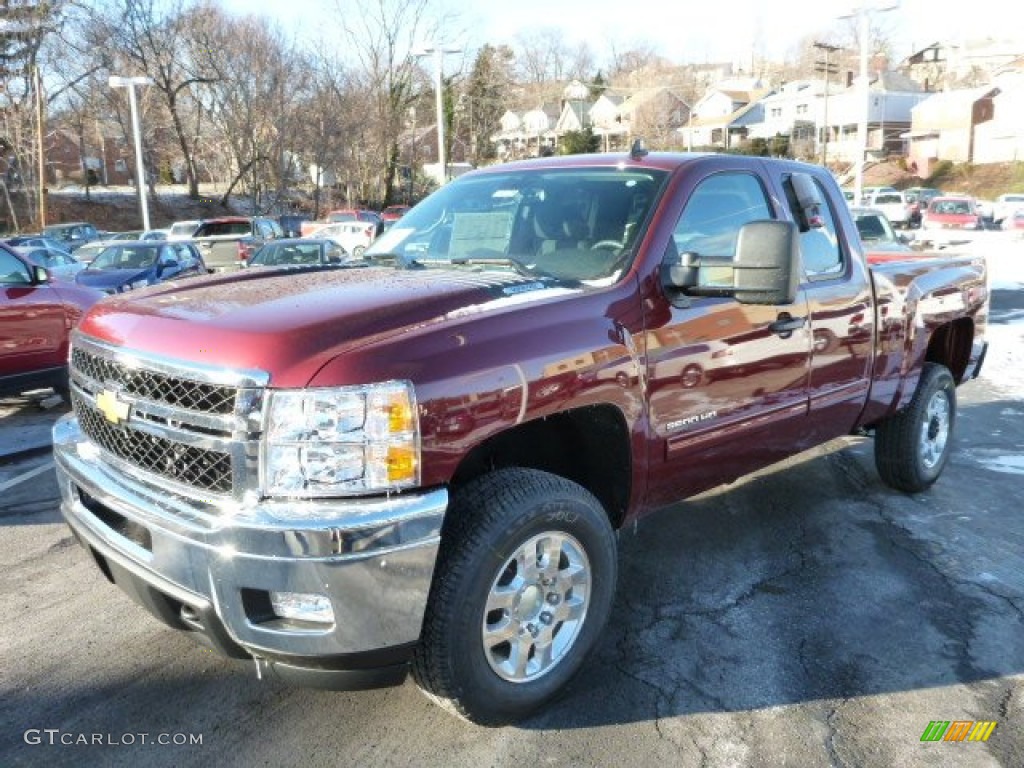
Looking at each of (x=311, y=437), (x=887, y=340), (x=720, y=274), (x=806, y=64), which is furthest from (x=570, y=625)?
(x=806, y=64)

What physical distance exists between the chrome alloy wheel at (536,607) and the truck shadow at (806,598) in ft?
0.81

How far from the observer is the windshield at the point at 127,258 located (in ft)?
52.1

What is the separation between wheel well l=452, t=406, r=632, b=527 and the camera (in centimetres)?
322

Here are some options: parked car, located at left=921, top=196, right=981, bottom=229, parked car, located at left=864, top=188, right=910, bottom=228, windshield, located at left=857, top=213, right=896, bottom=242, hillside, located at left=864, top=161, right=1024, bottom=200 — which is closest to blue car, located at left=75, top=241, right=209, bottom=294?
windshield, located at left=857, top=213, right=896, bottom=242

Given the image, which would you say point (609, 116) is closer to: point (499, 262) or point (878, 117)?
point (878, 117)

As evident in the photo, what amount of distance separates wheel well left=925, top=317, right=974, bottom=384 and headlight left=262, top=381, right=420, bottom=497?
14.2ft

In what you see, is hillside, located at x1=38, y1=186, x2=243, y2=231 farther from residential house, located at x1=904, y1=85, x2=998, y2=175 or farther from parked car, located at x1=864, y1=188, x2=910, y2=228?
residential house, located at x1=904, y1=85, x2=998, y2=175

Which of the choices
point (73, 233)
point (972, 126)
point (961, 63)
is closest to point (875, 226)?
point (73, 233)

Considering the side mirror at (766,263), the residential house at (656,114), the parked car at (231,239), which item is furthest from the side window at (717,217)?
the residential house at (656,114)

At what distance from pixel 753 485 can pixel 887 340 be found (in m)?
1.34

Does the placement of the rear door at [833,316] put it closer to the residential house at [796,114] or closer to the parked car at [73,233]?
the parked car at [73,233]

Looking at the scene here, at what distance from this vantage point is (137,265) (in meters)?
15.8

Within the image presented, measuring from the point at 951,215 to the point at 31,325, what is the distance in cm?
3633

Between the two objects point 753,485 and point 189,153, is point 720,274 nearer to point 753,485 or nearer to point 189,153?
point 753,485
